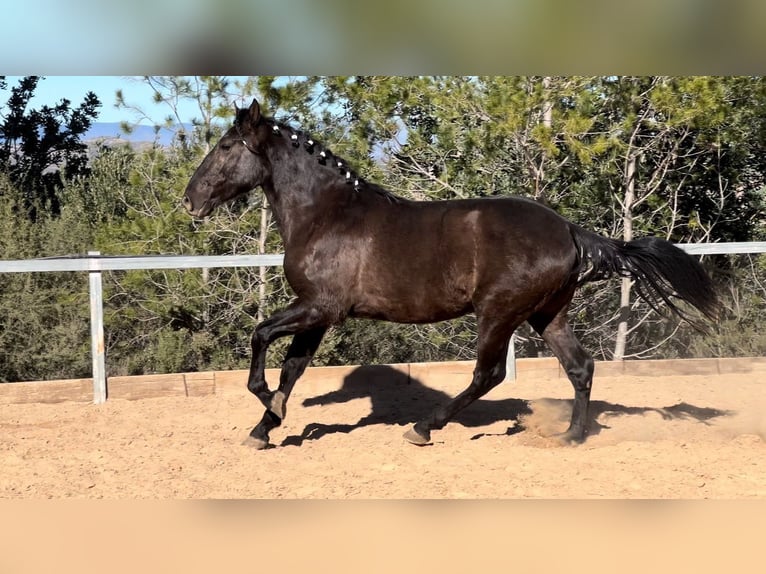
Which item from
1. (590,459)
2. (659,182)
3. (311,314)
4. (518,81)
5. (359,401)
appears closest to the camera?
(590,459)

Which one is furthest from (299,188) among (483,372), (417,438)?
(417,438)

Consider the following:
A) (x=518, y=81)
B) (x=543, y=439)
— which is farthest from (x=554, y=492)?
(x=518, y=81)

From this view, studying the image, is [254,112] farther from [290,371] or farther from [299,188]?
[290,371]

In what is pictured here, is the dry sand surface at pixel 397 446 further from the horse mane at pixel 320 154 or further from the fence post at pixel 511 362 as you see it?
the horse mane at pixel 320 154

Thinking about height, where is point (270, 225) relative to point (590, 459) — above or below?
above

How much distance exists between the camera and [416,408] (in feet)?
20.4

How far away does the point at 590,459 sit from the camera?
456 centimetres

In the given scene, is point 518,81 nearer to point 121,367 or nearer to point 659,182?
point 659,182

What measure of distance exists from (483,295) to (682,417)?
196cm

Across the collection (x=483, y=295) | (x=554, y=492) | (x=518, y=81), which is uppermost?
(x=518, y=81)

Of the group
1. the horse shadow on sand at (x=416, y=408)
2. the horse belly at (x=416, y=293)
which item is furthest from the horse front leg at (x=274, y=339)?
the horse shadow on sand at (x=416, y=408)

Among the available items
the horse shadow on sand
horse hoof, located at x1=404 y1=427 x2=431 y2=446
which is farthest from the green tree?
horse hoof, located at x1=404 y1=427 x2=431 y2=446

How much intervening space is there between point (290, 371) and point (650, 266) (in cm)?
245

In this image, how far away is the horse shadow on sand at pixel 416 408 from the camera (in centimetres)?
557
